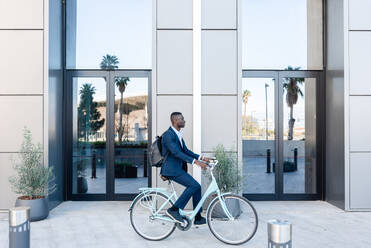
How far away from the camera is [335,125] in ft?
22.3

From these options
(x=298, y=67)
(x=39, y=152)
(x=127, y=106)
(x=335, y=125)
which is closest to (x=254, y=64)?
(x=298, y=67)

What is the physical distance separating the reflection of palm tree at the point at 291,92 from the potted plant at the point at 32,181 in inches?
196

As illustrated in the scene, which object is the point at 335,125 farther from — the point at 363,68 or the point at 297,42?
the point at 297,42

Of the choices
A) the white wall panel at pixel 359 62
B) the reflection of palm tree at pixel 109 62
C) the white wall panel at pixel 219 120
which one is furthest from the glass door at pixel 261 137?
the reflection of palm tree at pixel 109 62

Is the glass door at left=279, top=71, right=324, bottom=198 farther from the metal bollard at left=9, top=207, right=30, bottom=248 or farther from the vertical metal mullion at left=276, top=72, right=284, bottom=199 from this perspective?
the metal bollard at left=9, top=207, right=30, bottom=248

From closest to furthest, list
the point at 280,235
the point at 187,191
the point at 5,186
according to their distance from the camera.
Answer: the point at 280,235
the point at 187,191
the point at 5,186

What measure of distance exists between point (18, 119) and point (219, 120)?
368 centimetres

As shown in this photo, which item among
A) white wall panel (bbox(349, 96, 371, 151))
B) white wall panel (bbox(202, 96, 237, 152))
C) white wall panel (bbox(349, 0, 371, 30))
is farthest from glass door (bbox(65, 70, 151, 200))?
white wall panel (bbox(349, 0, 371, 30))

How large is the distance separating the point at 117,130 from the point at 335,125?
4.43 m

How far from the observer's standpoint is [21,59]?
6332 millimetres

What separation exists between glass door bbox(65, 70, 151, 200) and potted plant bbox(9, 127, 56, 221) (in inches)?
51.0

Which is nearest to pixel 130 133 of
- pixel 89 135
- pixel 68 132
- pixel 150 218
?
pixel 89 135

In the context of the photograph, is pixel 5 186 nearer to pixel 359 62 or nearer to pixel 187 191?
pixel 187 191

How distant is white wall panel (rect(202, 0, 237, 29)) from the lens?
6.46 meters
